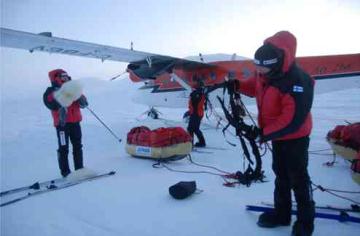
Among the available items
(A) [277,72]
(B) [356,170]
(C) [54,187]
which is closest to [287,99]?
(A) [277,72]

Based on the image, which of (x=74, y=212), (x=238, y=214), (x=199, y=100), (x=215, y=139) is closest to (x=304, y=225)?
(x=238, y=214)

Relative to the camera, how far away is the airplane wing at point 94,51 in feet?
18.5

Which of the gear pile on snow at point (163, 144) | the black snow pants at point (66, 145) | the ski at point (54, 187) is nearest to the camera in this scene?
the ski at point (54, 187)

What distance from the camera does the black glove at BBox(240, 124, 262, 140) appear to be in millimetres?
2992

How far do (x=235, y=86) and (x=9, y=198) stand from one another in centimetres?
322

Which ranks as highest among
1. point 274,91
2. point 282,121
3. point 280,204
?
point 274,91

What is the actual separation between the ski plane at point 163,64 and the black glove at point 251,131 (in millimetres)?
4310

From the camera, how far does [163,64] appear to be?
9.91 m

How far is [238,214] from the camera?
3.36 metres

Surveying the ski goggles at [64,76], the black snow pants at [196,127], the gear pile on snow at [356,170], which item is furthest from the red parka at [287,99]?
the black snow pants at [196,127]

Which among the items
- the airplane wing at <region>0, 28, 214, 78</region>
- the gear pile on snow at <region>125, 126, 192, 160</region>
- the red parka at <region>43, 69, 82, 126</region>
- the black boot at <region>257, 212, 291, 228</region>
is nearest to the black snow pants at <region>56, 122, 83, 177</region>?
the red parka at <region>43, 69, 82, 126</region>

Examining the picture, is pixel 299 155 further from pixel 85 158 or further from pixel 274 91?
pixel 85 158

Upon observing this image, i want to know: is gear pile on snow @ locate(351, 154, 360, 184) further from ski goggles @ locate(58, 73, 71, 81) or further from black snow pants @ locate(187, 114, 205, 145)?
ski goggles @ locate(58, 73, 71, 81)

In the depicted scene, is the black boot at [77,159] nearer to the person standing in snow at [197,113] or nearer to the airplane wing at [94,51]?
the airplane wing at [94,51]
